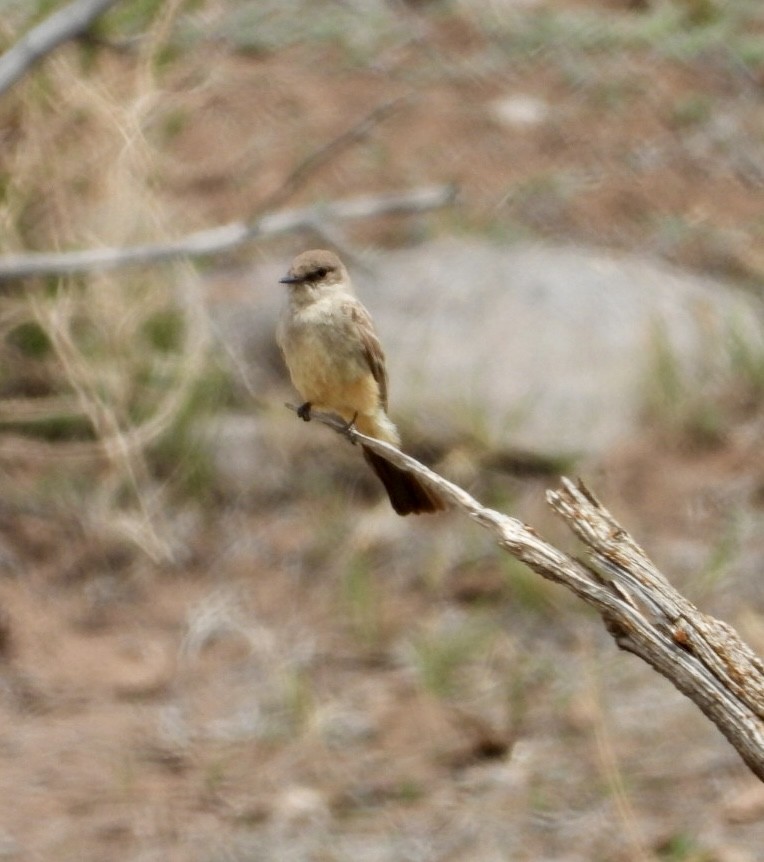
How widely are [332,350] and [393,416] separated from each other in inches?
91.4

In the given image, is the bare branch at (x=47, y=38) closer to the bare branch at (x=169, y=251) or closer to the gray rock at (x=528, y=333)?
the bare branch at (x=169, y=251)

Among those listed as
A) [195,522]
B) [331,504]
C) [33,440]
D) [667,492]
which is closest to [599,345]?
[667,492]

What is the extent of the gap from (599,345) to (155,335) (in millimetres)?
1671

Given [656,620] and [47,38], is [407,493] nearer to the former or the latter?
[656,620]

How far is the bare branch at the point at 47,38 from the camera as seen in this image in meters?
5.68

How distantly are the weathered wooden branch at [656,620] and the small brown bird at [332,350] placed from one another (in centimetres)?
91

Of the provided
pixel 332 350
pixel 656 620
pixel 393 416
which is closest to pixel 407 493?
pixel 332 350

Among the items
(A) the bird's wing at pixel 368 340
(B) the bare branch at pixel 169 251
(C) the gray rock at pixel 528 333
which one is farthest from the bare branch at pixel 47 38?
(C) the gray rock at pixel 528 333

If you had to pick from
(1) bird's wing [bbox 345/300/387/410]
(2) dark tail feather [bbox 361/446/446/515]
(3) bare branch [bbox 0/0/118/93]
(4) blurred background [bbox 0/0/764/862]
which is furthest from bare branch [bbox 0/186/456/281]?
(2) dark tail feather [bbox 361/446/446/515]

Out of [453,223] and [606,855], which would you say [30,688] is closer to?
[606,855]

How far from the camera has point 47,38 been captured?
5.68 metres

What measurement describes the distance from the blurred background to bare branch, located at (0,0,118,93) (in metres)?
0.20

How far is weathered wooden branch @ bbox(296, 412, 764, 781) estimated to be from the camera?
3.38 meters

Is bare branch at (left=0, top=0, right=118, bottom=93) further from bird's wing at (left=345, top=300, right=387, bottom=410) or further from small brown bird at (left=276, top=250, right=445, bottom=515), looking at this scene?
bird's wing at (left=345, top=300, right=387, bottom=410)
